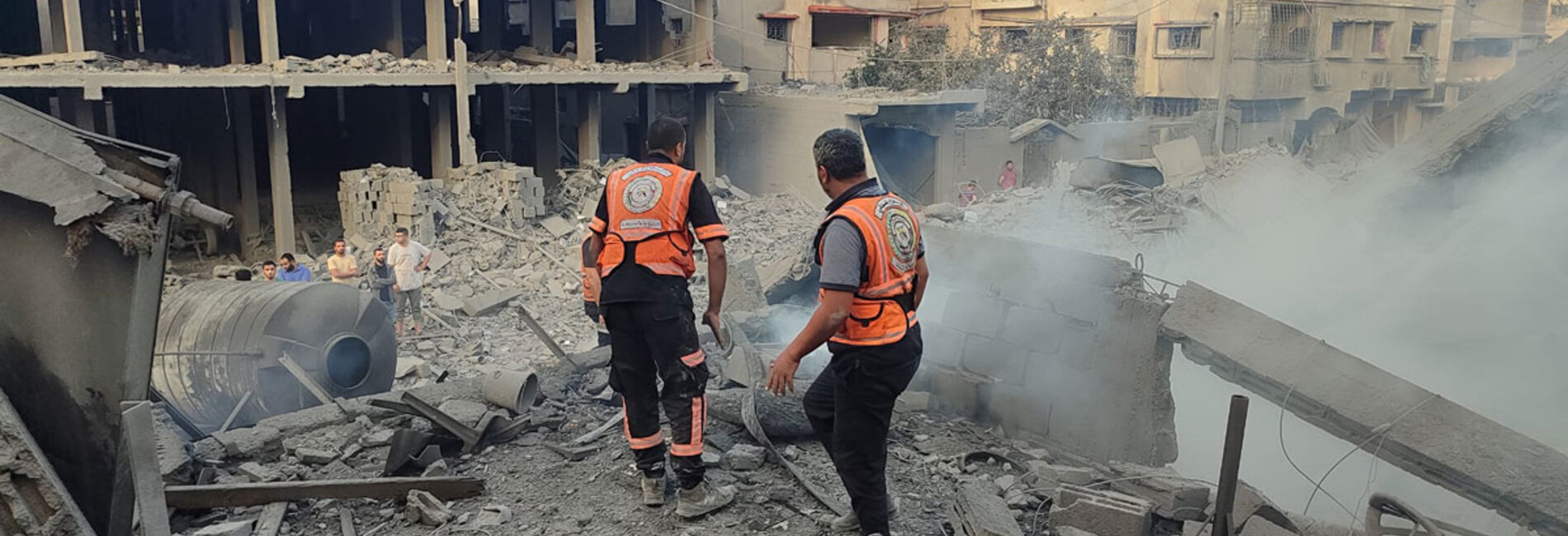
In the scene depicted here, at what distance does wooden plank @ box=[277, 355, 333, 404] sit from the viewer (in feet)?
23.1

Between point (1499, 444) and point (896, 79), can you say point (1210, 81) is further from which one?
point (1499, 444)

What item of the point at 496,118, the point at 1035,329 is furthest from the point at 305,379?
the point at 496,118

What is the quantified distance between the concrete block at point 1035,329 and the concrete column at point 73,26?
47.3 ft

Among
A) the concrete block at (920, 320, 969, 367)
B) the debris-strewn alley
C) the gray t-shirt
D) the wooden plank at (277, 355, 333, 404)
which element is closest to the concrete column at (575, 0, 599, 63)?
the debris-strewn alley

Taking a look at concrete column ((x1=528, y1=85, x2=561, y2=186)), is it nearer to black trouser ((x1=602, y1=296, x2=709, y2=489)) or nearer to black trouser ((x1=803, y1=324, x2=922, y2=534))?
black trouser ((x1=602, y1=296, x2=709, y2=489))

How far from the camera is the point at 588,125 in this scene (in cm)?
2098

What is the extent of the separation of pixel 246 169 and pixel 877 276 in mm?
17909

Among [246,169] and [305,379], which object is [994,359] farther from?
[246,169]

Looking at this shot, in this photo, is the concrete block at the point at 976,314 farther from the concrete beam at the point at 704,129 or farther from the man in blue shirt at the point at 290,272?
the concrete beam at the point at 704,129

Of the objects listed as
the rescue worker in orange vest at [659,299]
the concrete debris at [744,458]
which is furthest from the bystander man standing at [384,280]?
the rescue worker in orange vest at [659,299]

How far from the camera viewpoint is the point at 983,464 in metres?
5.45

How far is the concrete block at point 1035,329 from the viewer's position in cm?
636

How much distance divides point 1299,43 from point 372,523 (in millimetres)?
30628

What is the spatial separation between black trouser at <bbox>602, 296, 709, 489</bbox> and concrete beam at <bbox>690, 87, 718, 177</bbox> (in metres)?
17.7
